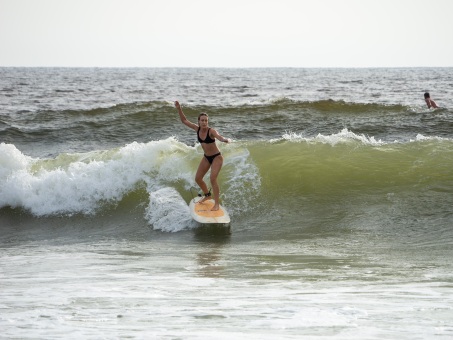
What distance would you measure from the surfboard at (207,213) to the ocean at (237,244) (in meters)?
0.18

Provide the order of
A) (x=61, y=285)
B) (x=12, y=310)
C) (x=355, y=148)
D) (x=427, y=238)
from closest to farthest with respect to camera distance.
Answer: (x=12, y=310)
(x=61, y=285)
(x=427, y=238)
(x=355, y=148)

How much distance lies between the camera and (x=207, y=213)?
9461 mm

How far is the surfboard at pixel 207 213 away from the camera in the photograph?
30.3ft

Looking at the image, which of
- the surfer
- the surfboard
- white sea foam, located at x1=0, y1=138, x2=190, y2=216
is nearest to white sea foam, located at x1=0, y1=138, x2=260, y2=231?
white sea foam, located at x1=0, y1=138, x2=190, y2=216

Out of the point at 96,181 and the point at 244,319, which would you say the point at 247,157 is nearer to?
the point at 96,181

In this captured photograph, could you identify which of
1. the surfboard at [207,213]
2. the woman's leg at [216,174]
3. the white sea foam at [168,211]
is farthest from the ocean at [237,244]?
the woman's leg at [216,174]

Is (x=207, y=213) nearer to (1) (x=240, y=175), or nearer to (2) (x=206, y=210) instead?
(2) (x=206, y=210)

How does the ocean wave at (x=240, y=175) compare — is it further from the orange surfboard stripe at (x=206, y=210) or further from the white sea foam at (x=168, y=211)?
the orange surfboard stripe at (x=206, y=210)

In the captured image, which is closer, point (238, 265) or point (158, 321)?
point (158, 321)

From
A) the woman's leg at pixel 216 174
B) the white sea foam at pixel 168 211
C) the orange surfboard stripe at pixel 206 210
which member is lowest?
the white sea foam at pixel 168 211

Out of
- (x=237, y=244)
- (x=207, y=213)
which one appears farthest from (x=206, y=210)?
(x=237, y=244)

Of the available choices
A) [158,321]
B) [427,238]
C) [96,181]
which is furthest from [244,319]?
[96,181]

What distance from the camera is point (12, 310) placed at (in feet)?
15.4

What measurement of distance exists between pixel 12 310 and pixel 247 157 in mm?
7748
